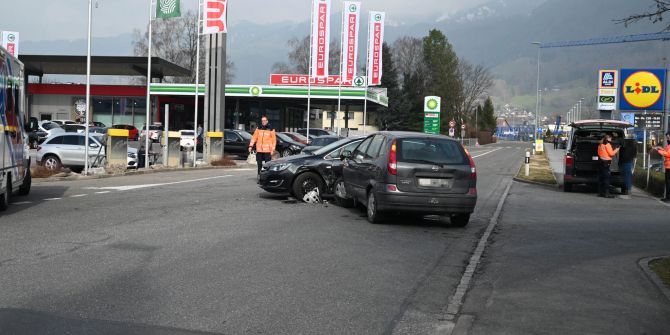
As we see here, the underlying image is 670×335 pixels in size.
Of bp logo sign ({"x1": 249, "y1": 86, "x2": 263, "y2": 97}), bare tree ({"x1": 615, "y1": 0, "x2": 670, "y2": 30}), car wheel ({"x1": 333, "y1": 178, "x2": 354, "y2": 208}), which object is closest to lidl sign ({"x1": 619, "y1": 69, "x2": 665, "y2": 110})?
car wheel ({"x1": 333, "y1": 178, "x2": 354, "y2": 208})

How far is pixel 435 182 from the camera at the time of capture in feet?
38.7

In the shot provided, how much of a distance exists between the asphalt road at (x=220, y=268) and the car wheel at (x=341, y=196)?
28cm

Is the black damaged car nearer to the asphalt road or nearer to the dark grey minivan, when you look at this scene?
the asphalt road

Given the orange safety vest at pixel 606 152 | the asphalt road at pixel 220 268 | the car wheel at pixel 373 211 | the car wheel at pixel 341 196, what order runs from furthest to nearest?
1. the orange safety vest at pixel 606 152
2. the car wheel at pixel 341 196
3. the car wheel at pixel 373 211
4. the asphalt road at pixel 220 268

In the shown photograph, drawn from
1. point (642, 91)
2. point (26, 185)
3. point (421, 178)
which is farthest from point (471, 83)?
point (421, 178)

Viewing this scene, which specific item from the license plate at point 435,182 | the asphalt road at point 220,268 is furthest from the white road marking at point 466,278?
the license plate at point 435,182

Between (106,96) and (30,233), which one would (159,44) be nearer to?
(106,96)

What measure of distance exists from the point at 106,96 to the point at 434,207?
61025 mm

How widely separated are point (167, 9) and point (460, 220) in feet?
55.0

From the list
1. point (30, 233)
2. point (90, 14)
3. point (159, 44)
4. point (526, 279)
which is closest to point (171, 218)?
point (30, 233)

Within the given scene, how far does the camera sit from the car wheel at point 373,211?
1204 cm

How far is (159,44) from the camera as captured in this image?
275 ft

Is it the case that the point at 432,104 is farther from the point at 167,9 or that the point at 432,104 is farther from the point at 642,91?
the point at 167,9

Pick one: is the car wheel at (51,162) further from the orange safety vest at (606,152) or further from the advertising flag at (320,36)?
the advertising flag at (320,36)
